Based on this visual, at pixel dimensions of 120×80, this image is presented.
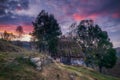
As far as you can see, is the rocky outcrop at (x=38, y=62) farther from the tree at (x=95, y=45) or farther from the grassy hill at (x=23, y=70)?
the tree at (x=95, y=45)

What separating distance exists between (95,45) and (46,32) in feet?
92.9

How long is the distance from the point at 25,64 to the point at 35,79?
396cm

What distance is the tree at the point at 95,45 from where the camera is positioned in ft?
273

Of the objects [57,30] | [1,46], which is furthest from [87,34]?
[1,46]

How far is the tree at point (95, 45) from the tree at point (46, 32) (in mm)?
18169

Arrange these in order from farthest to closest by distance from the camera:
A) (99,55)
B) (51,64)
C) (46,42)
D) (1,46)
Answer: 1. (99,55)
2. (46,42)
3. (1,46)
4. (51,64)

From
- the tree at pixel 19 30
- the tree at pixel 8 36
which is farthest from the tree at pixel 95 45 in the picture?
the tree at pixel 8 36

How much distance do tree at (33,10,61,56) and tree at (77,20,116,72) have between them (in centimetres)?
1817

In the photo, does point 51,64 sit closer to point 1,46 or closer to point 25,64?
point 25,64

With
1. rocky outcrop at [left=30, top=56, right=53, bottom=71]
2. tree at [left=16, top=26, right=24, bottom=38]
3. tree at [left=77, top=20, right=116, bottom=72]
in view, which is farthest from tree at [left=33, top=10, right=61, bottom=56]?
rocky outcrop at [left=30, top=56, right=53, bottom=71]

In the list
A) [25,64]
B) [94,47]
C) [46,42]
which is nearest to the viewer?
[25,64]


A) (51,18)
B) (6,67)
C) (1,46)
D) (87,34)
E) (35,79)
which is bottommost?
(35,79)

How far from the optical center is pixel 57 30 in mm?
79438

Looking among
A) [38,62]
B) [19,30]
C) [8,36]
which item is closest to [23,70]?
[38,62]
